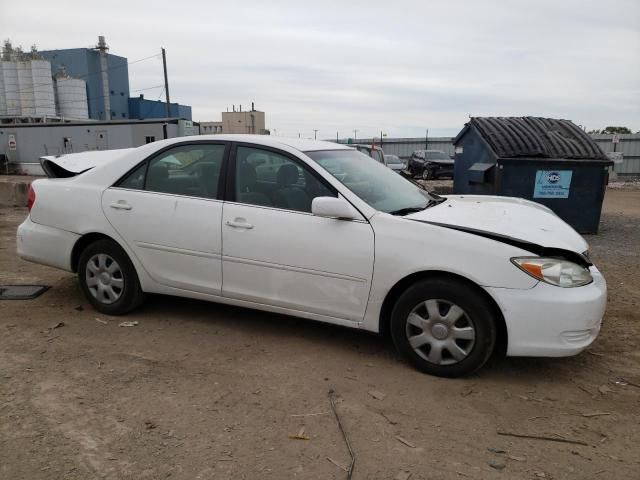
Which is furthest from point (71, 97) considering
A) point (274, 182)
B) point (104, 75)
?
point (274, 182)

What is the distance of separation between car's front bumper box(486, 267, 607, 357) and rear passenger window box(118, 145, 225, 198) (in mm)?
2240

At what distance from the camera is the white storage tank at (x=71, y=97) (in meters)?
38.8

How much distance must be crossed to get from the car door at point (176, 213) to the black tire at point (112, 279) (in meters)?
0.18

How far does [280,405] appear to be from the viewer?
3043mm

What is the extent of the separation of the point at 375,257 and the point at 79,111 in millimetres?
43165

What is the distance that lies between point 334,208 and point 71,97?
42050mm

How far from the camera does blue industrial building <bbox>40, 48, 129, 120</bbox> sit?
4344 centimetres

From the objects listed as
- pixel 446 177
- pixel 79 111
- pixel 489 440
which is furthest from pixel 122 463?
pixel 79 111

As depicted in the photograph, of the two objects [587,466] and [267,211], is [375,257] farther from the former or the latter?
[587,466]

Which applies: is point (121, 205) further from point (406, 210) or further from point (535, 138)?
point (535, 138)

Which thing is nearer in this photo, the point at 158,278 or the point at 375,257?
the point at 375,257

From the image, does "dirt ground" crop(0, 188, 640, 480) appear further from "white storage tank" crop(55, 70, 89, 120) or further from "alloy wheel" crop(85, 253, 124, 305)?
"white storage tank" crop(55, 70, 89, 120)

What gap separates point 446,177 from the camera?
968 inches

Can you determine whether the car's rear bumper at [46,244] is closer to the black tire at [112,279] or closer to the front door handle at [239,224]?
the black tire at [112,279]
